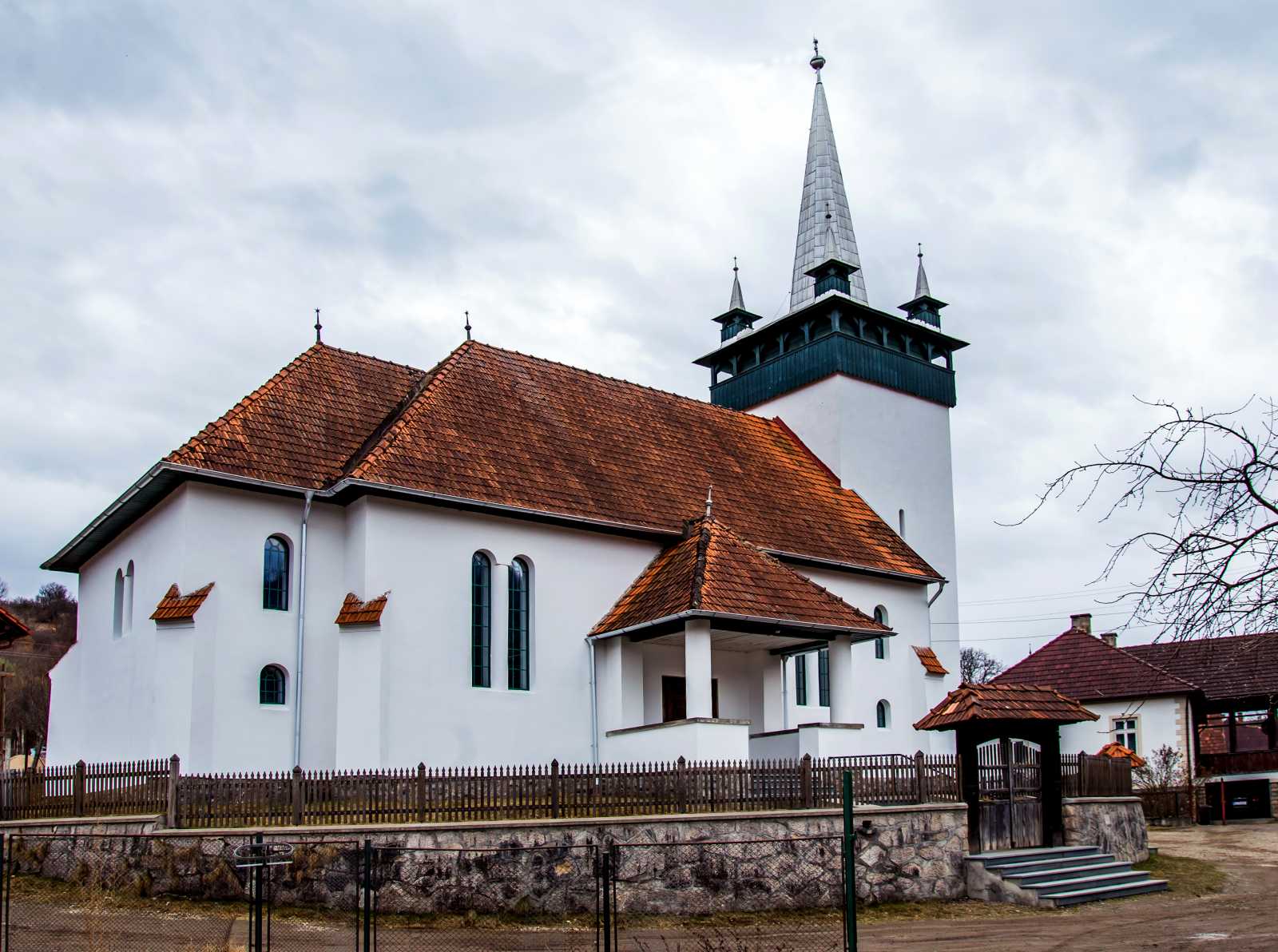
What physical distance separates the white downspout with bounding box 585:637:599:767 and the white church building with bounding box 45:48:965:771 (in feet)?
0.21

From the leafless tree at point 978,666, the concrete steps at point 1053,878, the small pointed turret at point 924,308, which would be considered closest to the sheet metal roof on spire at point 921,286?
the small pointed turret at point 924,308

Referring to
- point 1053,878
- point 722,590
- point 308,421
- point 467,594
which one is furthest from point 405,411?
point 1053,878

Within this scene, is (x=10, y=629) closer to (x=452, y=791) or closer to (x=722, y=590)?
(x=452, y=791)

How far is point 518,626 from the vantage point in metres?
23.2

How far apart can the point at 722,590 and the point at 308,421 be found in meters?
8.57

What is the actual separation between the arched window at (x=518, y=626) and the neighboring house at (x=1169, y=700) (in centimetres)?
1924

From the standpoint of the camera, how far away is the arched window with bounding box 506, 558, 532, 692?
74.9 ft

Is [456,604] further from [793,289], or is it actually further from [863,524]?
[793,289]

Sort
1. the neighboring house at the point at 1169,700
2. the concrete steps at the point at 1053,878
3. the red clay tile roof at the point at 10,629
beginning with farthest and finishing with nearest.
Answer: the neighboring house at the point at 1169,700, the red clay tile roof at the point at 10,629, the concrete steps at the point at 1053,878

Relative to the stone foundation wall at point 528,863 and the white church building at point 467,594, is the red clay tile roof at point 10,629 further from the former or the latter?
the stone foundation wall at point 528,863

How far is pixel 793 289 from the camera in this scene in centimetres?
3797

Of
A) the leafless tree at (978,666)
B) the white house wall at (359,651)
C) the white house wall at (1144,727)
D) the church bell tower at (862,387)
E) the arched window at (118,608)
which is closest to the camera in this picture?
the white house wall at (359,651)

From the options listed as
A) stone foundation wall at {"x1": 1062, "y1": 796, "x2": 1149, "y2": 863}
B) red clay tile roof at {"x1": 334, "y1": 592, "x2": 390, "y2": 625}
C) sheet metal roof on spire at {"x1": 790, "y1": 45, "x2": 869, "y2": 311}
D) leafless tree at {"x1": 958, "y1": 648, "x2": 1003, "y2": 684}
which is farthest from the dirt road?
leafless tree at {"x1": 958, "y1": 648, "x2": 1003, "y2": 684}

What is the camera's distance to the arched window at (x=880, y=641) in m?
29.1
